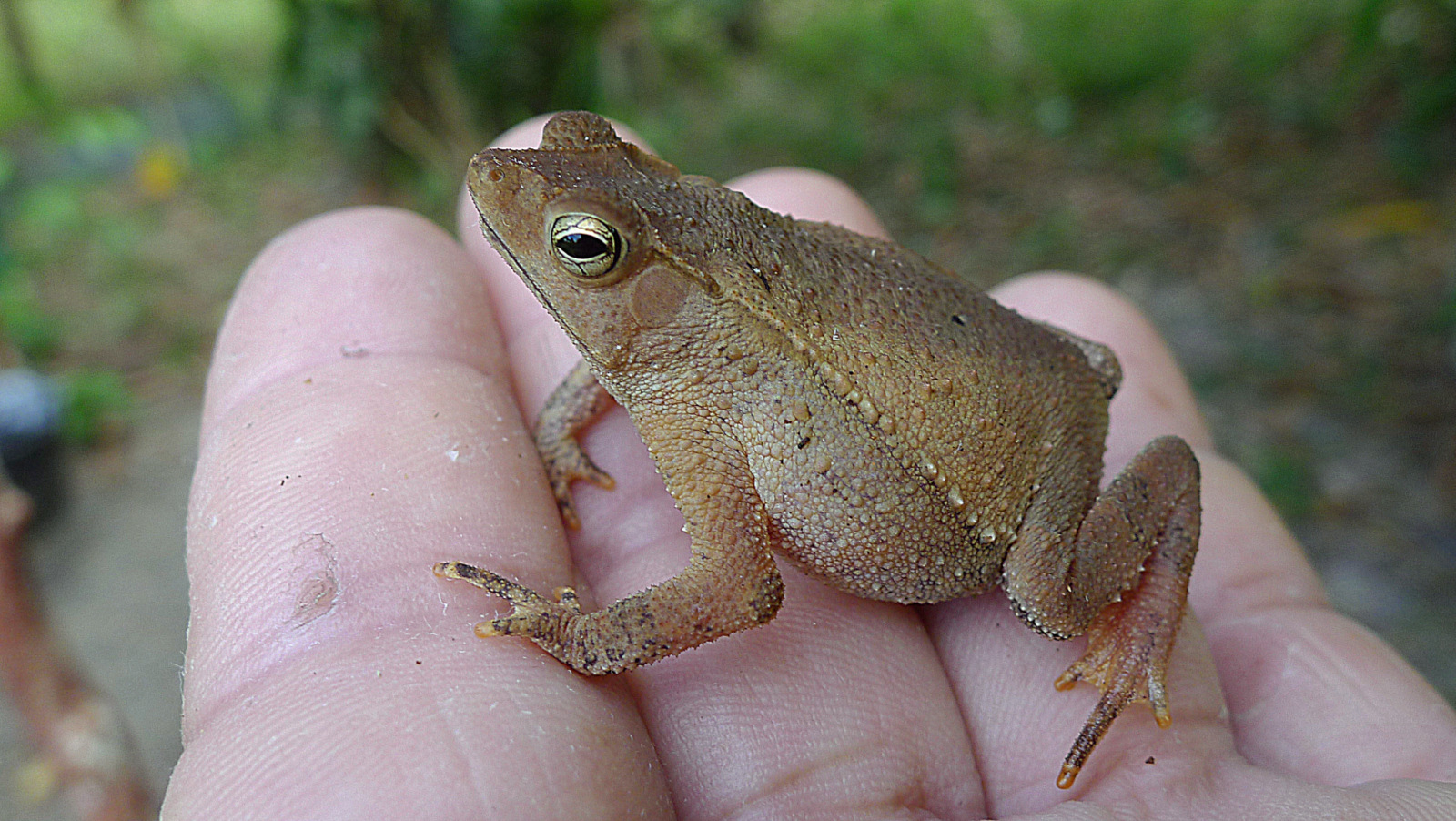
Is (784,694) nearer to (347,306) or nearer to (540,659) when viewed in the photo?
(540,659)

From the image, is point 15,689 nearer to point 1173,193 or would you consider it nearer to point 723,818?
point 723,818

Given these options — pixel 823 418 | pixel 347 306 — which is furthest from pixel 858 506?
pixel 347 306

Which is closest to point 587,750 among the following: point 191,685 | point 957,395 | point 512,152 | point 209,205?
point 191,685

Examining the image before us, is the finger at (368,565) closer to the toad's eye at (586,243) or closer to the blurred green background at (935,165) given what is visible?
the toad's eye at (586,243)

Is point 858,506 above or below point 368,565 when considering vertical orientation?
below

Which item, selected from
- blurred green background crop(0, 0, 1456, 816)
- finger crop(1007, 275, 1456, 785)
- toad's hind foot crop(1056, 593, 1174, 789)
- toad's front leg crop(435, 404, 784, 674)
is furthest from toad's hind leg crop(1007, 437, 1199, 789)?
blurred green background crop(0, 0, 1456, 816)

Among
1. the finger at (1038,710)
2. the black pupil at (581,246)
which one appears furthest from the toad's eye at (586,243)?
the finger at (1038,710)
